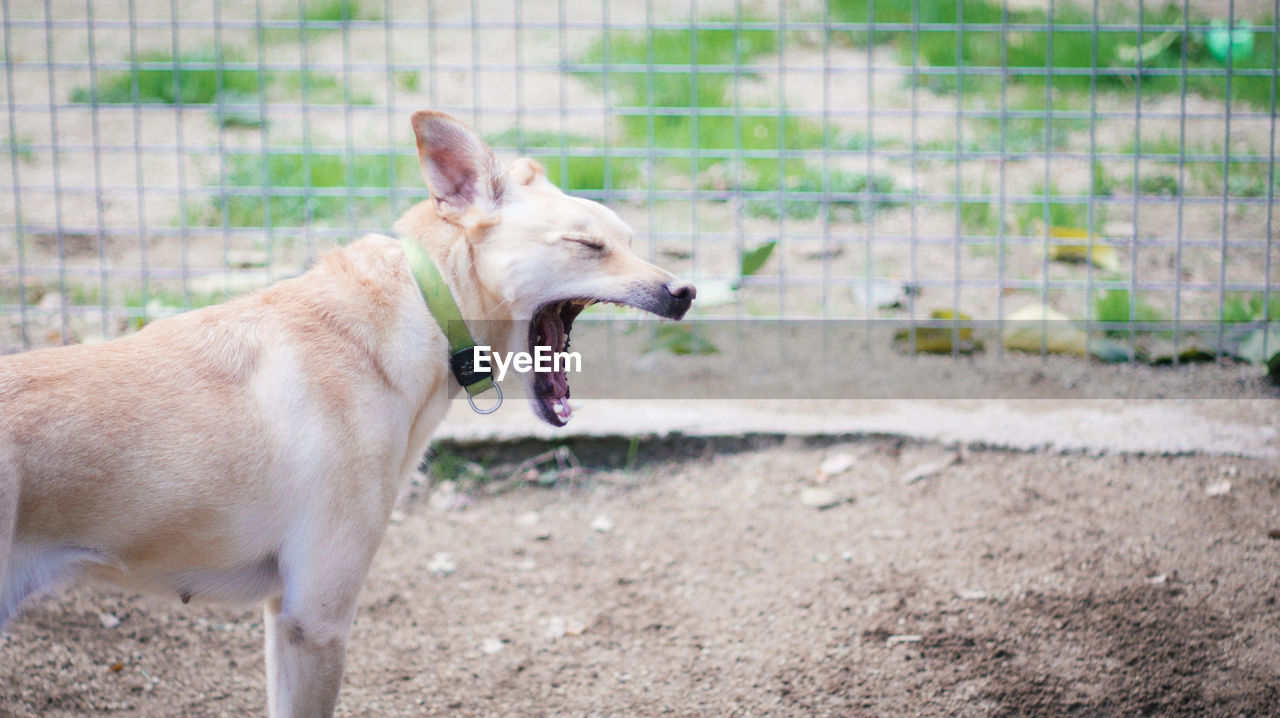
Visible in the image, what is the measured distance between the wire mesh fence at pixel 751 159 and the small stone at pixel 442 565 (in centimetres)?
154

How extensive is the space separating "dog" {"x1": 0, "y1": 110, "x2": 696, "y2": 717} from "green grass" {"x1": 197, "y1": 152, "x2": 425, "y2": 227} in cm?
312

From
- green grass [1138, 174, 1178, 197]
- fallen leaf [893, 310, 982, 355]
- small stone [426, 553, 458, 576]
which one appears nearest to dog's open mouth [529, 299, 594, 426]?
small stone [426, 553, 458, 576]

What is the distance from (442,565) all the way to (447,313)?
143 centimetres

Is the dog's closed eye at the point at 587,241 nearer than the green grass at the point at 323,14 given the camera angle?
Yes

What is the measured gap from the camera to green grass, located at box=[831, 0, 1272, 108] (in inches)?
265

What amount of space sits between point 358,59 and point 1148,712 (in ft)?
20.7

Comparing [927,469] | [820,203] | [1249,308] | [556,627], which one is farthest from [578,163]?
[1249,308]

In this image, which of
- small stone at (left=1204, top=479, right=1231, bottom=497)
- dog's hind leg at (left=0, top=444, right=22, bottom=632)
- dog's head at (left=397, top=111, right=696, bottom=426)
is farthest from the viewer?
small stone at (left=1204, top=479, right=1231, bottom=497)

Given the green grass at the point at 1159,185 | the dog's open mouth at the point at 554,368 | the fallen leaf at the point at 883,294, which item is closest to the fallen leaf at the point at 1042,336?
the fallen leaf at the point at 883,294

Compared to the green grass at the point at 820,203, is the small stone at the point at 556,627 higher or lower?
lower

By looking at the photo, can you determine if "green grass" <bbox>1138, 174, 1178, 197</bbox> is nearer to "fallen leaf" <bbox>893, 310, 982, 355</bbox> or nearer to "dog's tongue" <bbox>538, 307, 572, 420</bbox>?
"fallen leaf" <bbox>893, 310, 982, 355</bbox>

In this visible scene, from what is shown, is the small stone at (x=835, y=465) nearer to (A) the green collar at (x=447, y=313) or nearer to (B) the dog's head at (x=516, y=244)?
(B) the dog's head at (x=516, y=244)

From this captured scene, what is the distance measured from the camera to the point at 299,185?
18.6 ft

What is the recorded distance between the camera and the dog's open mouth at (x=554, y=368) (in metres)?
2.59
